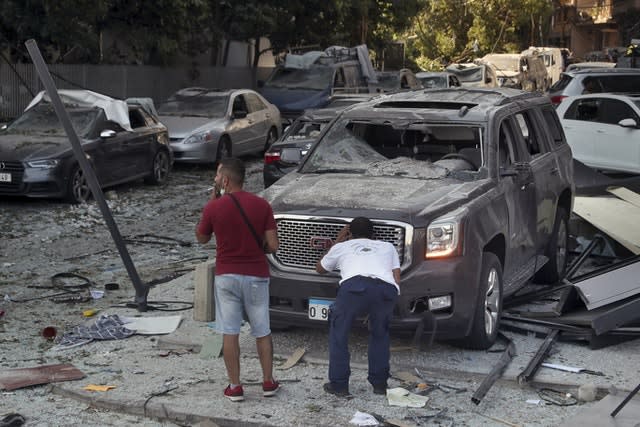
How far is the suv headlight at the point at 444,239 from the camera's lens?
7.15m

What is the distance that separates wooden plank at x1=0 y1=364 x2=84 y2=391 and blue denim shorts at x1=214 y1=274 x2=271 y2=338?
123 centimetres

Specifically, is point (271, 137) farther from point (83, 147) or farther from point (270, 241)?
point (270, 241)

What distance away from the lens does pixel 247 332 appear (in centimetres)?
821

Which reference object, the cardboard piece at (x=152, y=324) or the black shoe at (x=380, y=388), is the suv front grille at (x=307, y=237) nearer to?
the black shoe at (x=380, y=388)

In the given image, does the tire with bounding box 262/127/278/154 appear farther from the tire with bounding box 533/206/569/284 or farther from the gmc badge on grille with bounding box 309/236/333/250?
the gmc badge on grille with bounding box 309/236/333/250

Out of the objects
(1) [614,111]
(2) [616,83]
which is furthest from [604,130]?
(2) [616,83]

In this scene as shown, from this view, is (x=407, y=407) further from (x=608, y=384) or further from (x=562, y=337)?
(x=562, y=337)

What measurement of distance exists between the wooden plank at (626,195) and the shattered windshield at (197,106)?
1011 cm

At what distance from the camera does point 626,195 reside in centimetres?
1182

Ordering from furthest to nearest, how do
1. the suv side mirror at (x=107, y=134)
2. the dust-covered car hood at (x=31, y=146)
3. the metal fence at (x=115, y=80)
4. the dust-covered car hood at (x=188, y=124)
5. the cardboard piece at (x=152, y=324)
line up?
the metal fence at (x=115, y=80)
the dust-covered car hood at (x=188, y=124)
the suv side mirror at (x=107, y=134)
the dust-covered car hood at (x=31, y=146)
the cardboard piece at (x=152, y=324)

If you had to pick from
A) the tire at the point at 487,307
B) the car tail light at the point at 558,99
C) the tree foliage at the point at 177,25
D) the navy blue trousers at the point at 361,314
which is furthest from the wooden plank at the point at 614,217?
the tree foliage at the point at 177,25

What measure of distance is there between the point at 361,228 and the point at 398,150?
247cm

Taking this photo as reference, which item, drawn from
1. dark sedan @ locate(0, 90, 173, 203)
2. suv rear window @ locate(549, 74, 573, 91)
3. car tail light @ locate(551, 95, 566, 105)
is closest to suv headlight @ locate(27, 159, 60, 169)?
dark sedan @ locate(0, 90, 173, 203)

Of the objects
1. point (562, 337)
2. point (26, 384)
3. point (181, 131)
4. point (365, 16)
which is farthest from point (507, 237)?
point (365, 16)
